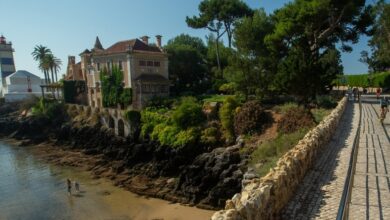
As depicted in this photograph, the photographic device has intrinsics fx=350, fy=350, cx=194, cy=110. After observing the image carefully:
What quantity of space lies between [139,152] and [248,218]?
2703 centimetres

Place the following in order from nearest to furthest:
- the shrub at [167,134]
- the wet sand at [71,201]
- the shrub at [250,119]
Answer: the wet sand at [71,201]
the shrub at [250,119]
the shrub at [167,134]

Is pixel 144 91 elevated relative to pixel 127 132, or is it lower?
elevated

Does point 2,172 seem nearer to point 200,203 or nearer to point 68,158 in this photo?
point 68,158

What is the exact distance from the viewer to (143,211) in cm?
2202

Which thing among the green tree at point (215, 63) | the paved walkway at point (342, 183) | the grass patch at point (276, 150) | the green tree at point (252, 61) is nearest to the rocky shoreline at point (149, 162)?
the grass patch at point (276, 150)

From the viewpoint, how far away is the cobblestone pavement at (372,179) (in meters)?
8.86

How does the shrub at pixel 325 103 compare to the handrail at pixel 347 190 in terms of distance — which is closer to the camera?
the handrail at pixel 347 190

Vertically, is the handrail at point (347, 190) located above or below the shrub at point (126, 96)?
below

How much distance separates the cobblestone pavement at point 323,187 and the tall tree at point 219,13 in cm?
3829

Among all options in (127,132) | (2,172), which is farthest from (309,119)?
(2,172)

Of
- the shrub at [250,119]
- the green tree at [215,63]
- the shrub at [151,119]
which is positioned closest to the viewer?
the shrub at [250,119]

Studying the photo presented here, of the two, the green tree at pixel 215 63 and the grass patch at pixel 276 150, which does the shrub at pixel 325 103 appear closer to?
the grass patch at pixel 276 150

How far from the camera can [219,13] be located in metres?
52.2

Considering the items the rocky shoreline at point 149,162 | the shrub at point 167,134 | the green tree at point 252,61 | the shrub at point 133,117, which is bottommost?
the rocky shoreline at point 149,162
